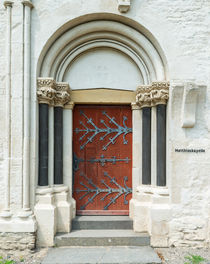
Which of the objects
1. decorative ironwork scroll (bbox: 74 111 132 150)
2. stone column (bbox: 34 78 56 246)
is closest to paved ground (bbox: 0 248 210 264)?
stone column (bbox: 34 78 56 246)

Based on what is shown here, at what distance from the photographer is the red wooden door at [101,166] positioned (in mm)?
4445

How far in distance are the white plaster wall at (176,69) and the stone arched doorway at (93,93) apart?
159 millimetres

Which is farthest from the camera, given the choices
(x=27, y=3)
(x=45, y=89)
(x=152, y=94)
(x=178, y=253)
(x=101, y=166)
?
(x=101, y=166)

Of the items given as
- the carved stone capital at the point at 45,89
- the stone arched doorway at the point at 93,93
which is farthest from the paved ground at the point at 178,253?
the carved stone capital at the point at 45,89

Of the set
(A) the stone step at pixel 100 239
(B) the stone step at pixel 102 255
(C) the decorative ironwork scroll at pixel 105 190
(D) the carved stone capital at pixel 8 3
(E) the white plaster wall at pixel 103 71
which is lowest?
(B) the stone step at pixel 102 255

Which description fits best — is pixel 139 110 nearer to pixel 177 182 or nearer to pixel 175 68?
pixel 175 68

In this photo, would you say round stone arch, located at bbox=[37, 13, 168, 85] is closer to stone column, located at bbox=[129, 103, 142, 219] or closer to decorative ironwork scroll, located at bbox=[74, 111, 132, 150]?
stone column, located at bbox=[129, 103, 142, 219]

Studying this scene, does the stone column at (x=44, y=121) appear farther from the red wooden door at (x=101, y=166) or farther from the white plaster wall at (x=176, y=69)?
the red wooden door at (x=101, y=166)

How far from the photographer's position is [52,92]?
3.99m

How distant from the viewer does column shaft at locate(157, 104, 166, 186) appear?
4066mm

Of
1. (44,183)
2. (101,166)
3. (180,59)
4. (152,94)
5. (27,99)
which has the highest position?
(180,59)

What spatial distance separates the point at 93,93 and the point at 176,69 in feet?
4.62

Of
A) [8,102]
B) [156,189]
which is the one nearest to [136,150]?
[156,189]

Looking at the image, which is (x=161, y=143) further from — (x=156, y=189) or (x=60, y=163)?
(x=60, y=163)
